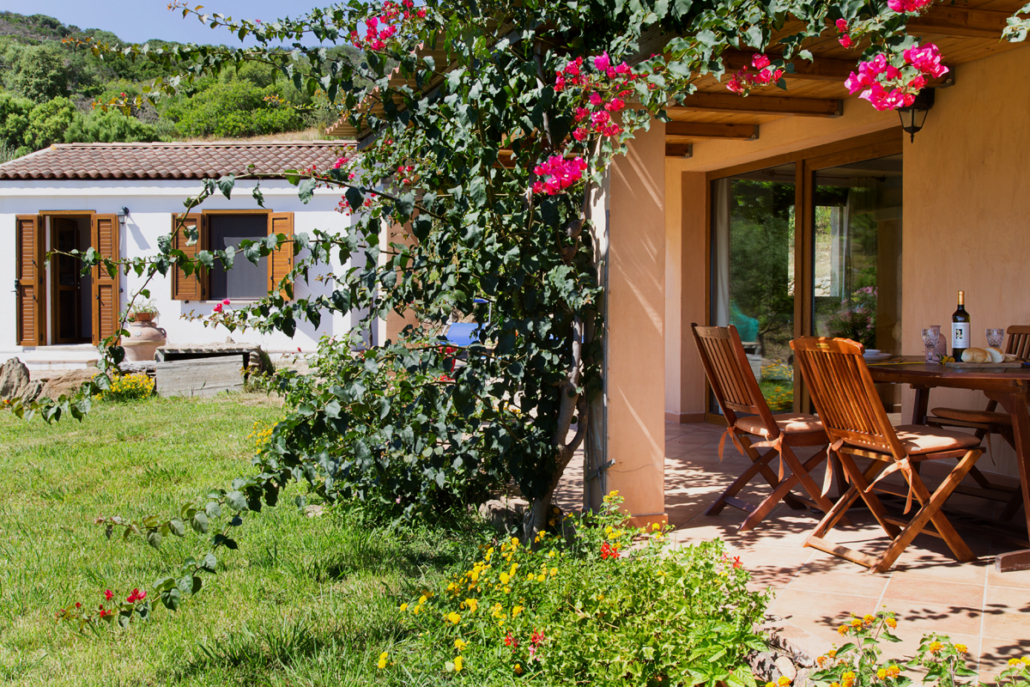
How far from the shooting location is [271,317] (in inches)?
111

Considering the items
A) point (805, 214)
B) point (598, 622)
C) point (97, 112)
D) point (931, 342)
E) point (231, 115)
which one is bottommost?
point (598, 622)

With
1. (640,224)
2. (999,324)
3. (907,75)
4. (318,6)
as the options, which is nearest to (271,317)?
(318,6)

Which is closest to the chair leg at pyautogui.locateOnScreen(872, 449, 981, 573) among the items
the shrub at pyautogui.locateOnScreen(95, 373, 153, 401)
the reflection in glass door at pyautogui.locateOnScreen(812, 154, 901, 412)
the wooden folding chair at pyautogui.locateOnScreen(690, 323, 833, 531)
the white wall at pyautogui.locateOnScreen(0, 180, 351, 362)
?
the wooden folding chair at pyautogui.locateOnScreen(690, 323, 833, 531)

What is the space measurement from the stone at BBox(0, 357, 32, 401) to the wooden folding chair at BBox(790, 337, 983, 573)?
8608 mm

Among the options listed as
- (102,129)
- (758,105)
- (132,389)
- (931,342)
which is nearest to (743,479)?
(931,342)

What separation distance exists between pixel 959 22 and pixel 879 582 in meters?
2.55

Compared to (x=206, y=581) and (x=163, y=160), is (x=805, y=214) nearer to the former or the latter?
(x=206, y=581)

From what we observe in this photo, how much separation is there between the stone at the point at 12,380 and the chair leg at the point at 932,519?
8.89 metres

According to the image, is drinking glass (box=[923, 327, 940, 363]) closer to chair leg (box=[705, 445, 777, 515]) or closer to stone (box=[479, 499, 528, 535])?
chair leg (box=[705, 445, 777, 515])

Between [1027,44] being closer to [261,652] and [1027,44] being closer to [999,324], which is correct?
[999,324]

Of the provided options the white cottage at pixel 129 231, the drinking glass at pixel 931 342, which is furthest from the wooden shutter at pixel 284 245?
the drinking glass at pixel 931 342

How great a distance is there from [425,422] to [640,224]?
4.21 ft

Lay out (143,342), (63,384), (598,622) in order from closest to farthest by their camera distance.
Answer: (598,622)
(63,384)
(143,342)

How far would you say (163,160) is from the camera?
13.5 m
